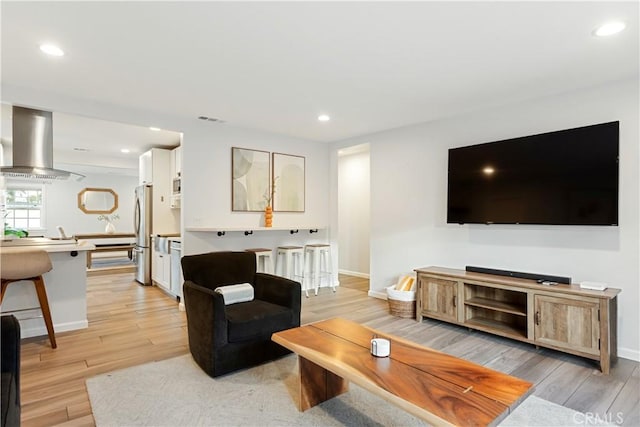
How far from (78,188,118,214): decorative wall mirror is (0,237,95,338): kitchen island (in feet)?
21.2

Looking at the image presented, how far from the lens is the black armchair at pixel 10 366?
4.71 feet

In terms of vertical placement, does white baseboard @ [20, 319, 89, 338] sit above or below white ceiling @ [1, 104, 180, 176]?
below

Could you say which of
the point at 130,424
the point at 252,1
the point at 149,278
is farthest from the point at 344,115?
the point at 149,278

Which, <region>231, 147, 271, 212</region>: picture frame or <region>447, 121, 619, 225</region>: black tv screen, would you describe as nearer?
<region>447, 121, 619, 225</region>: black tv screen

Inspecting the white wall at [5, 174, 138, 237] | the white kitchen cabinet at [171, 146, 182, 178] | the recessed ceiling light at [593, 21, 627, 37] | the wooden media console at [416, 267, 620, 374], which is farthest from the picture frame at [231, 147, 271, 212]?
the white wall at [5, 174, 138, 237]

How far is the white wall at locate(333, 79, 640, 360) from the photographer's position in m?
2.93

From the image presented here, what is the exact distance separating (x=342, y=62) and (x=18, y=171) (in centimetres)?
412

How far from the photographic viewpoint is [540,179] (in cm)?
330

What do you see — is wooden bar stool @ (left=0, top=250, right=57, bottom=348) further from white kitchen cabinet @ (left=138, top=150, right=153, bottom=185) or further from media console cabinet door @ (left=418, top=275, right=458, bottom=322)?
media console cabinet door @ (left=418, top=275, right=458, bottom=322)

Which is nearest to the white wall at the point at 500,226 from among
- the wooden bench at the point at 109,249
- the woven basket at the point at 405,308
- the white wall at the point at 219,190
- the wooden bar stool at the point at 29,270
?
the woven basket at the point at 405,308

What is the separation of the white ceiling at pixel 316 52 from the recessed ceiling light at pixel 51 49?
6cm

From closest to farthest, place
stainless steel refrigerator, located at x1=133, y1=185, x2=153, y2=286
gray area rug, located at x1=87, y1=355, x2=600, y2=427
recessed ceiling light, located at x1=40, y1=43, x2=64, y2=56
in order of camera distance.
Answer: gray area rug, located at x1=87, y1=355, x2=600, y2=427, recessed ceiling light, located at x1=40, y1=43, x2=64, y2=56, stainless steel refrigerator, located at x1=133, y1=185, x2=153, y2=286

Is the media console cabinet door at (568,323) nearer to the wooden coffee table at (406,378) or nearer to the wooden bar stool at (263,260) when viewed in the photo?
the wooden coffee table at (406,378)

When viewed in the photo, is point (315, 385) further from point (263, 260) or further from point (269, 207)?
point (269, 207)
